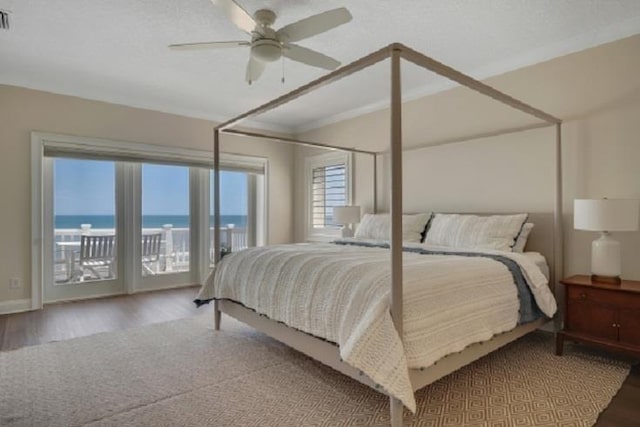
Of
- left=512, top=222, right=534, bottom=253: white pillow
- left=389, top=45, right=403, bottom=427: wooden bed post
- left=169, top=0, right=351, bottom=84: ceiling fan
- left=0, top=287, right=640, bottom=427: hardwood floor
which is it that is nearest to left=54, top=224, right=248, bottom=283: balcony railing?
left=0, top=287, right=640, bottom=427: hardwood floor

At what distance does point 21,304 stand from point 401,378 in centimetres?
430

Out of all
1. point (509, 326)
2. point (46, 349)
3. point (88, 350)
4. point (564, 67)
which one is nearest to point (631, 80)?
point (564, 67)

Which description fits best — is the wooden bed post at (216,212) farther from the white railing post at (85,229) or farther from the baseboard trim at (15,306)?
the baseboard trim at (15,306)

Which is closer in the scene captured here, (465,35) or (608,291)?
(608,291)

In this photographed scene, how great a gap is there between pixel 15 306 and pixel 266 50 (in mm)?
3860

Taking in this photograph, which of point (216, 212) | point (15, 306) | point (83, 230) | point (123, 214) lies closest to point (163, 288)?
point (123, 214)

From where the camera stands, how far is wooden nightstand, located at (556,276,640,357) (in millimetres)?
2380

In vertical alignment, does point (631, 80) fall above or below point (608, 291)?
above

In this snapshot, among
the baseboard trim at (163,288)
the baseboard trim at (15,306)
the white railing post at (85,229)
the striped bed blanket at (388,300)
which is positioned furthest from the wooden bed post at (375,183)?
the baseboard trim at (15,306)

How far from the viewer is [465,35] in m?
2.99

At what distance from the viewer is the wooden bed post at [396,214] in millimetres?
1715

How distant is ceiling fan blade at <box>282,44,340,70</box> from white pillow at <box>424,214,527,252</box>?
1.81 m

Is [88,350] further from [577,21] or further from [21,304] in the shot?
[577,21]

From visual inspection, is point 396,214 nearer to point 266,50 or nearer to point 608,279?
point 266,50
